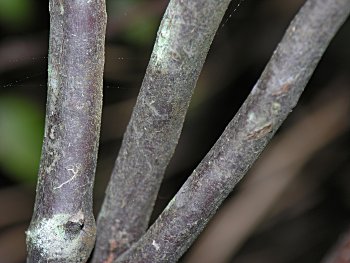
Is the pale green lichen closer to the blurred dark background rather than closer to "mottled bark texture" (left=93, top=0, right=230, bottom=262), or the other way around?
"mottled bark texture" (left=93, top=0, right=230, bottom=262)

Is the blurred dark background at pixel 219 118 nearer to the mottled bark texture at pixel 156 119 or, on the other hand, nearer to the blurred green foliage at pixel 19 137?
the blurred green foliage at pixel 19 137

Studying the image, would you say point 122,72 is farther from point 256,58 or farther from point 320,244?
point 320,244

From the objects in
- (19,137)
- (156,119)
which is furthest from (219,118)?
(156,119)

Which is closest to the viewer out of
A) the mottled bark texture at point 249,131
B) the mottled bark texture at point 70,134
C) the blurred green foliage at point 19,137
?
the mottled bark texture at point 249,131

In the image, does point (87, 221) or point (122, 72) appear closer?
point (87, 221)

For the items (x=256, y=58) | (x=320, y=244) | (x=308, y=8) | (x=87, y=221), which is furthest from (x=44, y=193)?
(x=320, y=244)

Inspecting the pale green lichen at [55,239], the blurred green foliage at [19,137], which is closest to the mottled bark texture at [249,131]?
the pale green lichen at [55,239]

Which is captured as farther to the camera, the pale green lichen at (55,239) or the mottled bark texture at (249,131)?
the pale green lichen at (55,239)
